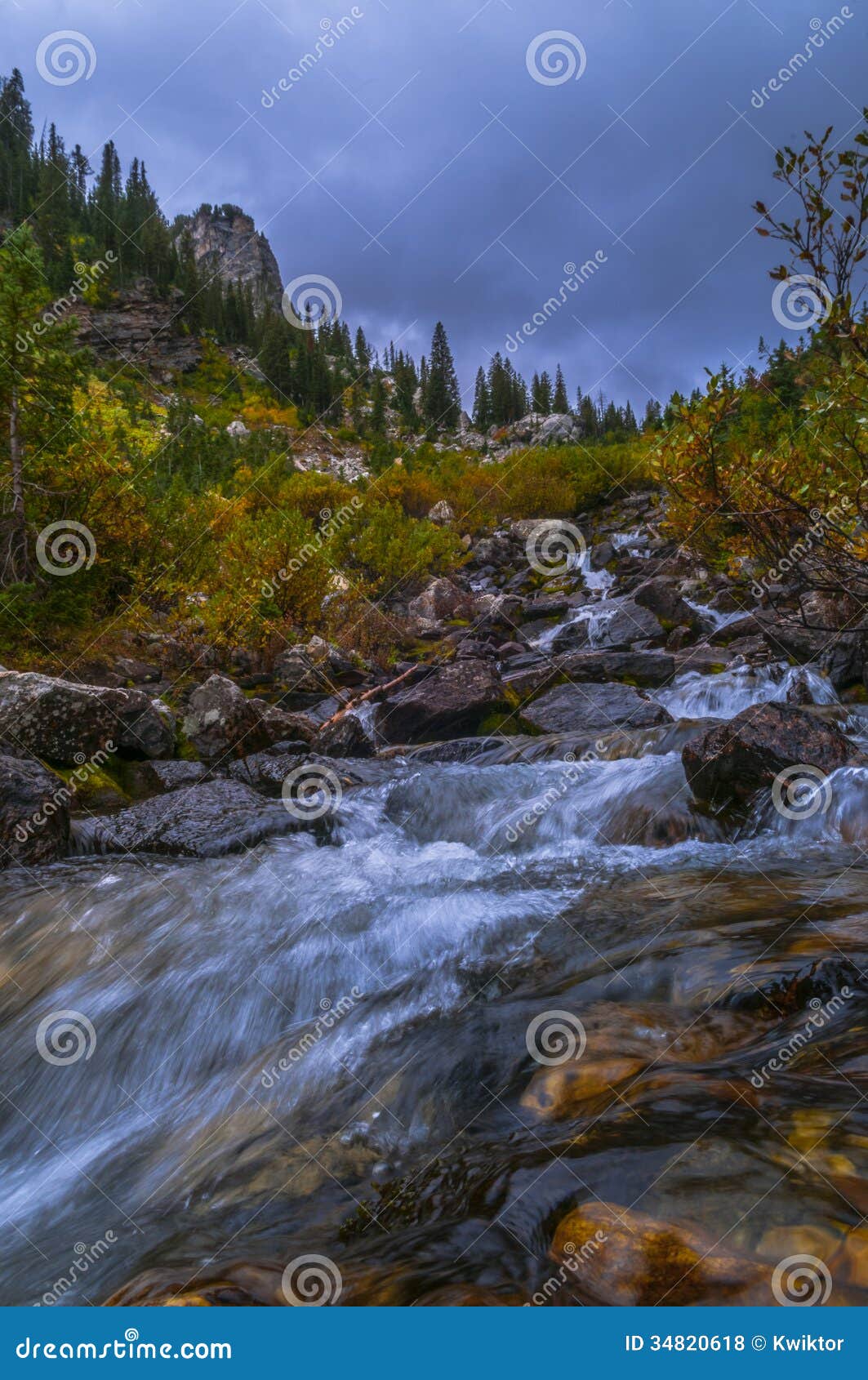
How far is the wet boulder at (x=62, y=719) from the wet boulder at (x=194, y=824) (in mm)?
1301

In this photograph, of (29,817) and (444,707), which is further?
(444,707)

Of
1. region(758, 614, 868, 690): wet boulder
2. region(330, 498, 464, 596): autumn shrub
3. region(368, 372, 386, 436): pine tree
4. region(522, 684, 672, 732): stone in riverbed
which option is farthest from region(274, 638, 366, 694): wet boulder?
region(368, 372, 386, 436): pine tree

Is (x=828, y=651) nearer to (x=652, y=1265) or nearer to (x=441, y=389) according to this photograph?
(x=652, y=1265)

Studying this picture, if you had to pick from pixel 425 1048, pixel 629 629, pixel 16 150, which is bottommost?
pixel 425 1048

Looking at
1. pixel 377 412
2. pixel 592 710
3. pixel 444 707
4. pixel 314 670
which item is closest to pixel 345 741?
pixel 444 707

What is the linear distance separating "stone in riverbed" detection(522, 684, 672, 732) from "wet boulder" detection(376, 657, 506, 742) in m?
0.81

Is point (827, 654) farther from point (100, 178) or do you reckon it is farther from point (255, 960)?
point (100, 178)

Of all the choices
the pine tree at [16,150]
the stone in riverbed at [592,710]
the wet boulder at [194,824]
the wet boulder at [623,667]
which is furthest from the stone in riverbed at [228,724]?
the pine tree at [16,150]

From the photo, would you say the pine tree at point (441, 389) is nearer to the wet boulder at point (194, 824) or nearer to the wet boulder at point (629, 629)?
the wet boulder at point (629, 629)

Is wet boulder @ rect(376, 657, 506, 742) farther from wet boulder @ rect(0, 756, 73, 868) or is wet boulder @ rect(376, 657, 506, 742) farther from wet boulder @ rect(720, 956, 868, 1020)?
wet boulder @ rect(720, 956, 868, 1020)

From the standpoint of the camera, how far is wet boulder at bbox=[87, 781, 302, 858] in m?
8.07

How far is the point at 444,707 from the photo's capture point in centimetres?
1269

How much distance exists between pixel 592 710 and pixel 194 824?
7273 mm

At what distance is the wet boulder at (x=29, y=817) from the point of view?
7590 mm
